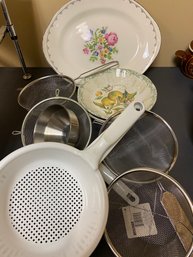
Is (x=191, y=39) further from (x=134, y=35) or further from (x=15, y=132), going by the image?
(x=15, y=132)

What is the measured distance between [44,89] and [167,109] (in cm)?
34

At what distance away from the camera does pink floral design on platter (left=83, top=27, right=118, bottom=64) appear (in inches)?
28.7

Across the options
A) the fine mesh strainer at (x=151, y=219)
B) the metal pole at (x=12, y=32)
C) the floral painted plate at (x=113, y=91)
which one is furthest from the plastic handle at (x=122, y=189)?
the metal pole at (x=12, y=32)

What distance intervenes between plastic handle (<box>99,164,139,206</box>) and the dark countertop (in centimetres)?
10

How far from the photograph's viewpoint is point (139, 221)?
0.55 meters

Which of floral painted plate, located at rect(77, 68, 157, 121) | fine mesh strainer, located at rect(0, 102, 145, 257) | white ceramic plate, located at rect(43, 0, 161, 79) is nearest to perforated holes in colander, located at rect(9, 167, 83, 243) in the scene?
fine mesh strainer, located at rect(0, 102, 145, 257)

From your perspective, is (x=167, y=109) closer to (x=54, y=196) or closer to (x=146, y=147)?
(x=146, y=147)

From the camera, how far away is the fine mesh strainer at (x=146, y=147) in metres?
0.61

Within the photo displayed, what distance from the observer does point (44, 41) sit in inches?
27.7

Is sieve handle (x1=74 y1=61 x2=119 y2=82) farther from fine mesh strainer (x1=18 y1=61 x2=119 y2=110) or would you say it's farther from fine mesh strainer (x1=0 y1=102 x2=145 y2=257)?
fine mesh strainer (x1=0 y1=102 x2=145 y2=257)

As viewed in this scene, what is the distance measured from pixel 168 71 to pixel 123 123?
1.37 ft

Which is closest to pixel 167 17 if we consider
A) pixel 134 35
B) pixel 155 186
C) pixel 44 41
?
pixel 134 35

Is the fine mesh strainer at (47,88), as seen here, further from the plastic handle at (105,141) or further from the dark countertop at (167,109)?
the plastic handle at (105,141)

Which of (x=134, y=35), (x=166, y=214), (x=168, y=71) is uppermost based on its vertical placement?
(x=134, y=35)
